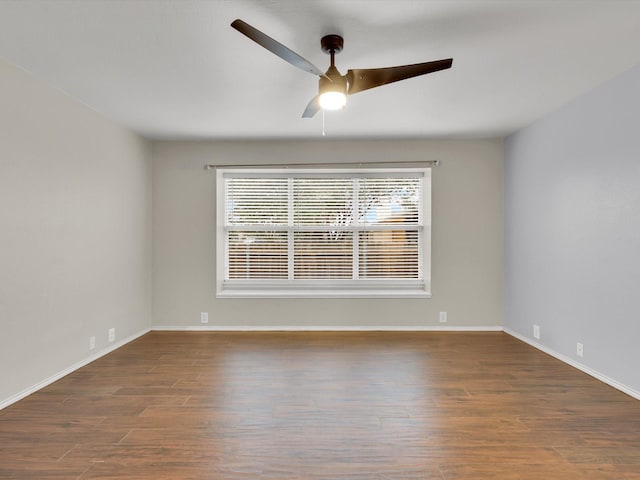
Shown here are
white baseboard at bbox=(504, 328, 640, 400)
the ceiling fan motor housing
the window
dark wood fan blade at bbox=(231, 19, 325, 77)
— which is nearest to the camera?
dark wood fan blade at bbox=(231, 19, 325, 77)

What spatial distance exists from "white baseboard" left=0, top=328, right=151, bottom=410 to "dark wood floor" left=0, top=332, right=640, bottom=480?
0.19ft

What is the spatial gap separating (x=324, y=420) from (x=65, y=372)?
2296 millimetres

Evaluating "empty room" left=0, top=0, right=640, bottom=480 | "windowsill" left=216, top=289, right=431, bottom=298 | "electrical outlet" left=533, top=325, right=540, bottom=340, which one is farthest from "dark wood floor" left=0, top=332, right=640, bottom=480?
"windowsill" left=216, top=289, right=431, bottom=298

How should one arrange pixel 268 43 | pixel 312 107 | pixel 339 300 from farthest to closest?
1. pixel 339 300
2. pixel 312 107
3. pixel 268 43

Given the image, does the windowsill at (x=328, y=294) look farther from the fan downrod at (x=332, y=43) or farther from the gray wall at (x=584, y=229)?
the fan downrod at (x=332, y=43)

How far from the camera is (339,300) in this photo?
4.39m

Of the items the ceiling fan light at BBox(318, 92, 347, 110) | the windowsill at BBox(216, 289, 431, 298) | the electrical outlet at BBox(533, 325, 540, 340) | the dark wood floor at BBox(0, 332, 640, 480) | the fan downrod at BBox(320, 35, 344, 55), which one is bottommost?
the dark wood floor at BBox(0, 332, 640, 480)

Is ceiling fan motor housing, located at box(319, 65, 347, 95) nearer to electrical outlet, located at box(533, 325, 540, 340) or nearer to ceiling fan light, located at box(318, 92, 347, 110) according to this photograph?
ceiling fan light, located at box(318, 92, 347, 110)

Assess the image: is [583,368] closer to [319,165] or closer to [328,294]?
[328,294]

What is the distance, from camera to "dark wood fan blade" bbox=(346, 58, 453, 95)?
192 cm

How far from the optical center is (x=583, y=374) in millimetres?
2986

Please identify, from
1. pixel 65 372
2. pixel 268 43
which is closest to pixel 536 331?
pixel 268 43

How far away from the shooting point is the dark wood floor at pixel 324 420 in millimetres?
1808

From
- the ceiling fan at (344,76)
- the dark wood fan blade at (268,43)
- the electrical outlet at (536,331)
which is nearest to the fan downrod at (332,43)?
the ceiling fan at (344,76)
